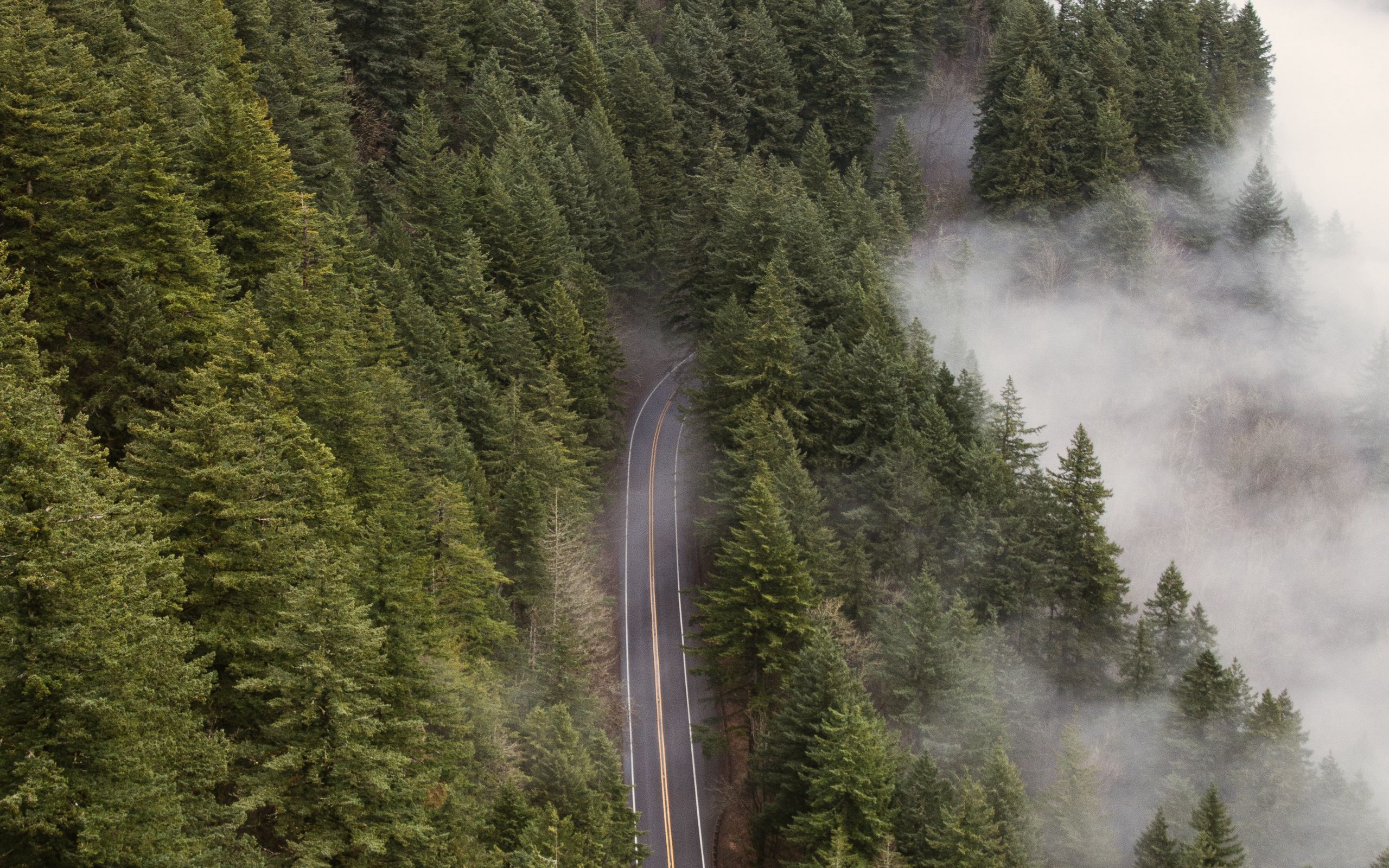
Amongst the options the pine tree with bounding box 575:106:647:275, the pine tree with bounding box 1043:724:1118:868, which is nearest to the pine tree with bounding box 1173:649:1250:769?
the pine tree with bounding box 1043:724:1118:868

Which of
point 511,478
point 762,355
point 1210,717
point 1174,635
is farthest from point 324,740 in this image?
point 1174,635

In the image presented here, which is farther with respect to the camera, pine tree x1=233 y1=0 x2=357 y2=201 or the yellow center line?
pine tree x1=233 y1=0 x2=357 y2=201

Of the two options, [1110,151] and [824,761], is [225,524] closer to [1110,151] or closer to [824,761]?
[824,761]

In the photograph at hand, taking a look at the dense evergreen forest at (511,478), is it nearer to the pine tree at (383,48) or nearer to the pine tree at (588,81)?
the pine tree at (383,48)

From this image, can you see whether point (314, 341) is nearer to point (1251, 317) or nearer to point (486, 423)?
point (486, 423)

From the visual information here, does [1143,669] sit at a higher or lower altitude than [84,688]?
higher

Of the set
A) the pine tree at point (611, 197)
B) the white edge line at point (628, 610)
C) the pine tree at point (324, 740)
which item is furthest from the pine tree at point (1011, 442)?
the pine tree at point (324, 740)

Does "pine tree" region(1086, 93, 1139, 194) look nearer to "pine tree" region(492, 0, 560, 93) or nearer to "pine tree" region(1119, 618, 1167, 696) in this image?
"pine tree" region(492, 0, 560, 93)
